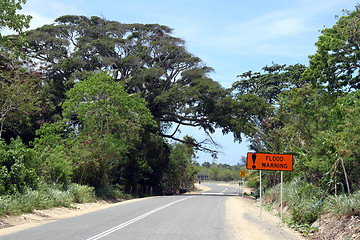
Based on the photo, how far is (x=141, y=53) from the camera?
43.5 metres

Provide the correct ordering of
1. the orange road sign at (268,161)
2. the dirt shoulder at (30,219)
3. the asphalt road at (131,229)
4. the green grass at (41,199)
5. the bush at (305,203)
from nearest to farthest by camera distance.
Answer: the asphalt road at (131,229) < the dirt shoulder at (30,219) < the green grass at (41,199) < the orange road sign at (268,161) < the bush at (305,203)

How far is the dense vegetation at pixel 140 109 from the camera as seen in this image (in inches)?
680

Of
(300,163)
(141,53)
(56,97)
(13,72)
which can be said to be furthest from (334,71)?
(56,97)

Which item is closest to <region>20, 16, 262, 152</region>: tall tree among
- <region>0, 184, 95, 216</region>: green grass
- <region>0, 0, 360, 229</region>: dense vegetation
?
<region>0, 0, 360, 229</region>: dense vegetation

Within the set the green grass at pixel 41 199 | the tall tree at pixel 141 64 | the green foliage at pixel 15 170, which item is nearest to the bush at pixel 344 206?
the green grass at pixel 41 199

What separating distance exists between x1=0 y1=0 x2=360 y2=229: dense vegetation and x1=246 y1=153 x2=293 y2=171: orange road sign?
1.88 metres

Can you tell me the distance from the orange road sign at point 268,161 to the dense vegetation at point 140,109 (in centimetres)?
188

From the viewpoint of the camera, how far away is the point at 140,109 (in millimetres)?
34344

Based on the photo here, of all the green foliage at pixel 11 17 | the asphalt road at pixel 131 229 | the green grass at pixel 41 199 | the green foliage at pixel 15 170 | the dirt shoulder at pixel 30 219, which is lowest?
the dirt shoulder at pixel 30 219

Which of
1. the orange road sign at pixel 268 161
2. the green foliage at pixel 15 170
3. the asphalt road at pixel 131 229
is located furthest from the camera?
the green foliage at pixel 15 170

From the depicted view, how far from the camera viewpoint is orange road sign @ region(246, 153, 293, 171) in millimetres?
15195

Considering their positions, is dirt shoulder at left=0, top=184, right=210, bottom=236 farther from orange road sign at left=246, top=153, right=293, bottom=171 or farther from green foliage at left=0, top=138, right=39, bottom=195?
orange road sign at left=246, top=153, right=293, bottom=171

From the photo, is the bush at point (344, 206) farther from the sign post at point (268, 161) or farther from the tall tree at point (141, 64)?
the tall tree at point (141, 64)

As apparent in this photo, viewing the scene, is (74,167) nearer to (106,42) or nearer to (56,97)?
(56,97)
